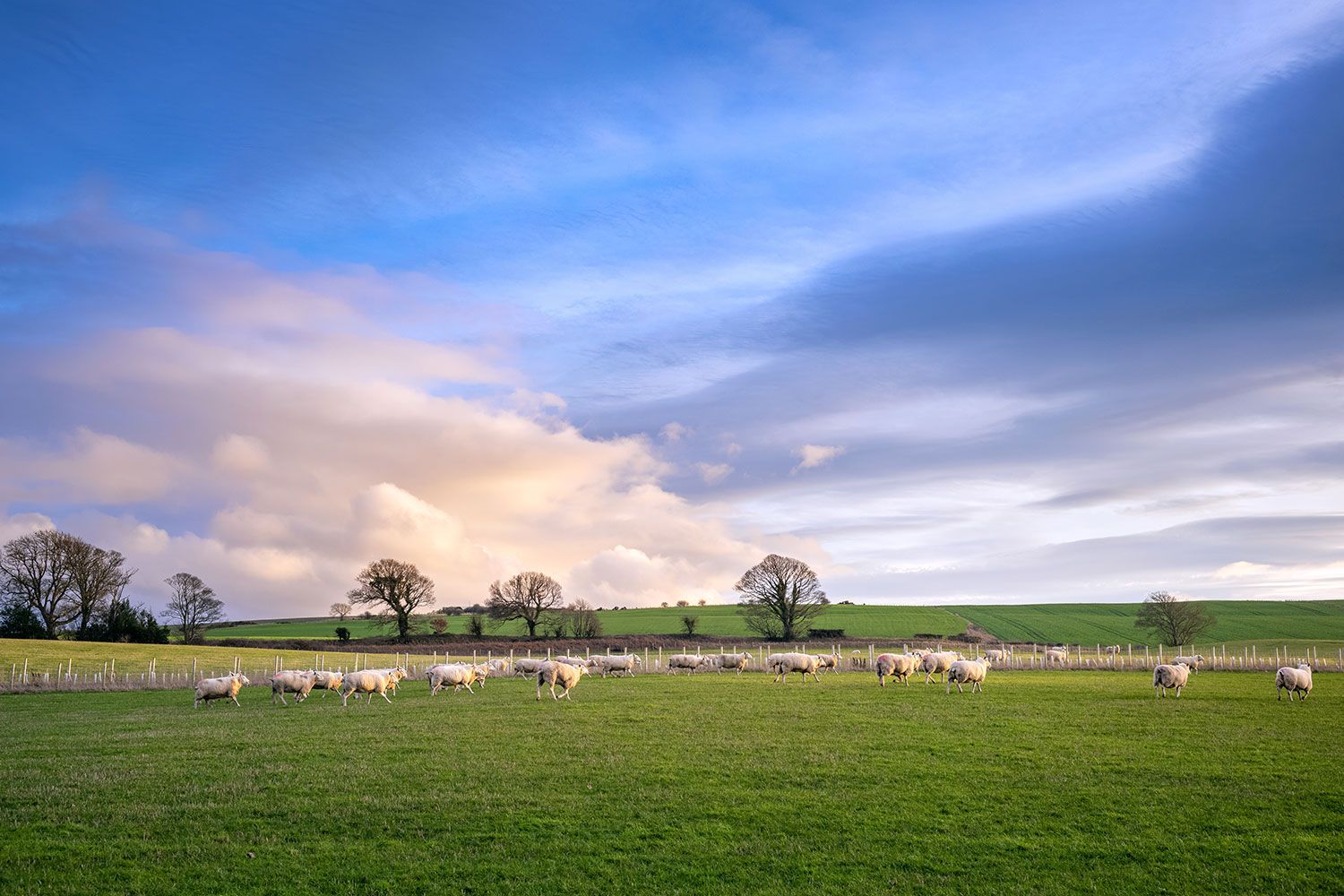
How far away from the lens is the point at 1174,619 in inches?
3541

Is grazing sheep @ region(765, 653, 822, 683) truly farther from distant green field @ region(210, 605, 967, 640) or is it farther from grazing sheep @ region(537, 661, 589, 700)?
distant green field @ region(210, 605, 967, 640)

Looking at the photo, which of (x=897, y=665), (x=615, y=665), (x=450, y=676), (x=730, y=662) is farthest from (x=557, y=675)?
(x=730, y=662)

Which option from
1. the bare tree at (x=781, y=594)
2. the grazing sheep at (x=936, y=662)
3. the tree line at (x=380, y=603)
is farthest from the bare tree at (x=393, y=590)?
the grazing sheep at (x=936, y=662)

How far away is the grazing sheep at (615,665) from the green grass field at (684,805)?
78.5 feet

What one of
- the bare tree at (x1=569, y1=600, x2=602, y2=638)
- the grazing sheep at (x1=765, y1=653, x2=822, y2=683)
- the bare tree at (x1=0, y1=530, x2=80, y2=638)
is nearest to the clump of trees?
the bare tree at (x1=0, y1=530, x2=80, y2=638)

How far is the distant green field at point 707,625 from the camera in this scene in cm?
10350

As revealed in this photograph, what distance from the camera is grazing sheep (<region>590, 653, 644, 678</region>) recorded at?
49.1 m

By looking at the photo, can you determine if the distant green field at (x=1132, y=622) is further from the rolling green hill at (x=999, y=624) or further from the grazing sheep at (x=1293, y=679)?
the grazing sheep at (x=1293, y=679)

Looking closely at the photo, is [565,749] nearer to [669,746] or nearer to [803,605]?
[669,746]

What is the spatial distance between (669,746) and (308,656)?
56884mm

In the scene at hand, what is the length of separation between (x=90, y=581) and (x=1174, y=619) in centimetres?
11094

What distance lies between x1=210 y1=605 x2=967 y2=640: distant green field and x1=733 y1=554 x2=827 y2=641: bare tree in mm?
6357

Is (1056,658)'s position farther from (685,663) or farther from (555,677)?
(555,677)

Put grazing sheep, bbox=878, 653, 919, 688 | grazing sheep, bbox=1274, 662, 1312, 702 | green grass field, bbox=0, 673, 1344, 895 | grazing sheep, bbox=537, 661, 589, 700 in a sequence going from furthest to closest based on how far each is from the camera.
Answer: grazing sheep, bbox=878, 653, 919, 688
grazing sheep, bbox=537, 661, 589, 700
grazing sheep, bbox=1274, 662, 1312, 702
green grass field, bbox=0, 673, 1344, 895
